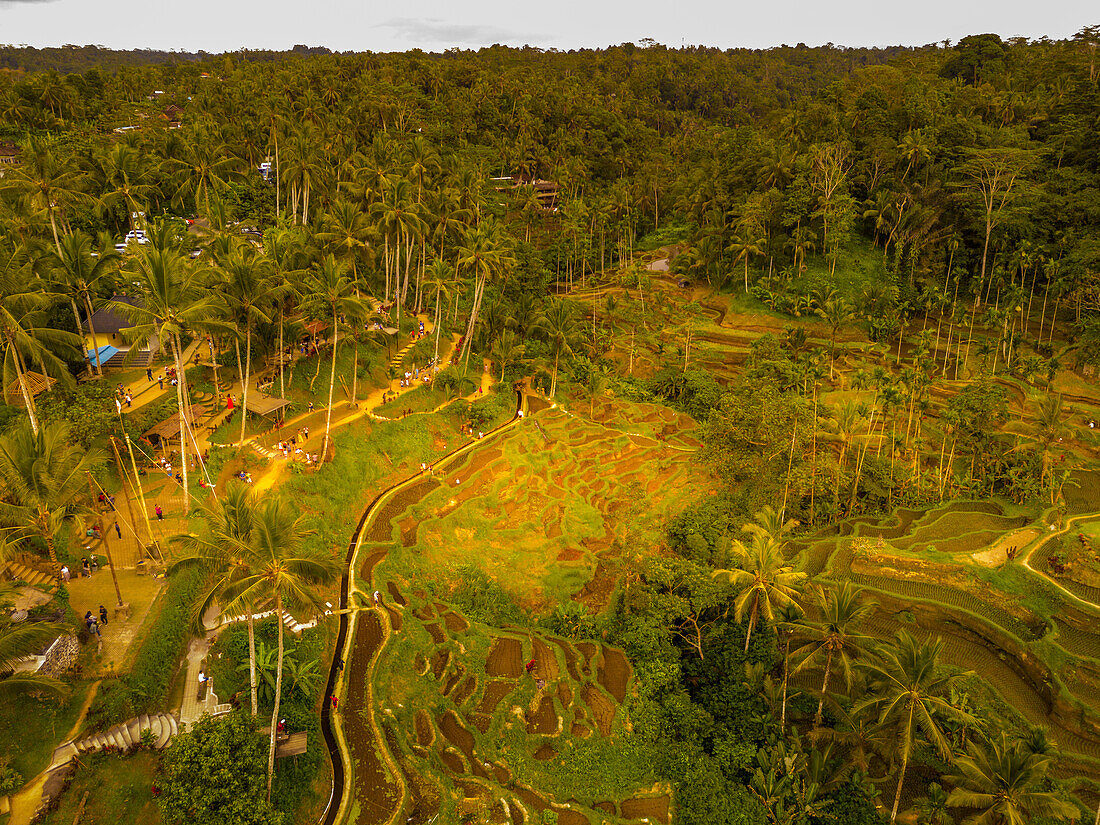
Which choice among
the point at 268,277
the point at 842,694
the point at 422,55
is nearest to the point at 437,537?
the point at 268,277

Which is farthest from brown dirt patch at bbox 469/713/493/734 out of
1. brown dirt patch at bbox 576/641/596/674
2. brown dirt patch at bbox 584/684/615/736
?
brown dirt patch at bbox 576/641/596/674

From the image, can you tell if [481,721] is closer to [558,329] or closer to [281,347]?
[281,347]

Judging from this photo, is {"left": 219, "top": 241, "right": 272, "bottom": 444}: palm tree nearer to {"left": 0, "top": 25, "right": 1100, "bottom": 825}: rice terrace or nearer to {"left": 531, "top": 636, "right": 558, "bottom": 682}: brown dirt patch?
{"left": 0, "top": 25, "right": 1100, "bottom": 825}: rice terrace

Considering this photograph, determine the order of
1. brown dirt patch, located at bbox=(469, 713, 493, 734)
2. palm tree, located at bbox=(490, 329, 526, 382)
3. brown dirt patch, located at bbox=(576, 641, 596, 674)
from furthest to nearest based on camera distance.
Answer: palm tree, located at bbox=(490, 329, 526, 382), brown dirt patch, located at bbox=(576, 641, 596, 674), brown dirt patch, located at bbox=(469, 713, 493, 734)

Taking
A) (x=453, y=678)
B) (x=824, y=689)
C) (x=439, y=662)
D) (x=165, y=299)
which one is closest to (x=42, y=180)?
(x=165, y=299)

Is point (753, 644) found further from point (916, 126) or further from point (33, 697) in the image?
point (916, 126)

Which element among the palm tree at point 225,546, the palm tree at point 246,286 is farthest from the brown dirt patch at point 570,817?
the palm tree at point 246,286
